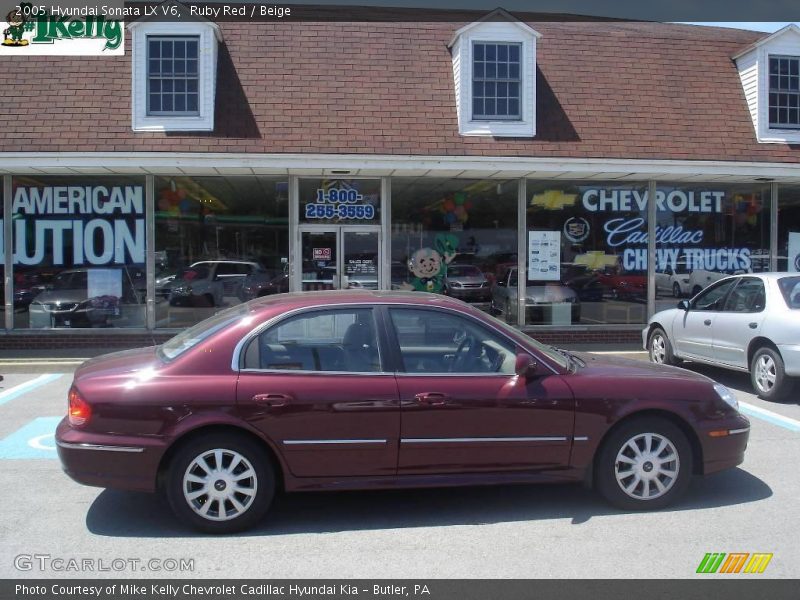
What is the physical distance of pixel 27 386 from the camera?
32.5 ft

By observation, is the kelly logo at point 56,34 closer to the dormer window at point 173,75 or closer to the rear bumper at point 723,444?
the dormer window at point 173,75

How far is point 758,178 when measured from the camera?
1323 centimetres

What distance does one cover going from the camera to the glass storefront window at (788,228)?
553 inches

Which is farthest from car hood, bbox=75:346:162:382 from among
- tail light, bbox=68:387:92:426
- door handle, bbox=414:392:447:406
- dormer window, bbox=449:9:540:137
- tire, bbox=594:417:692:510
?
dormer window, bbox=449:9:540:137

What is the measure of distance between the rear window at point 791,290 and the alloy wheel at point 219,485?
690cm

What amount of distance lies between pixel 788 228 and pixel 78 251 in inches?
511

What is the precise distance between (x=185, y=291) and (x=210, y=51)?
13.4ft

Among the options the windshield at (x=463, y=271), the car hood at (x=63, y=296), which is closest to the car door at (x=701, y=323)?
the windshield at (x=463, y=271)

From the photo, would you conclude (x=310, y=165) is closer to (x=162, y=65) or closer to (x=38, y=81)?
(x=162, y=65)

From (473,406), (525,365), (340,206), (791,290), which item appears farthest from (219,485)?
(340,206)

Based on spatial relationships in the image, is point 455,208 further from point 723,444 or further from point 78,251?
point 723,444

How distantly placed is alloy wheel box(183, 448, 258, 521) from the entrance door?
8378 mm
